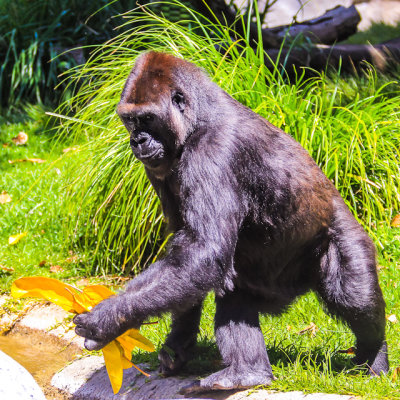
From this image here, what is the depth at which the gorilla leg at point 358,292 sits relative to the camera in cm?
360

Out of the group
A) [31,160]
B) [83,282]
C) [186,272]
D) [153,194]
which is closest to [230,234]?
[186,272]

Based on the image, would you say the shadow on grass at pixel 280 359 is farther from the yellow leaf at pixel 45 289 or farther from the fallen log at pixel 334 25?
the fallen log at pixel 334 25

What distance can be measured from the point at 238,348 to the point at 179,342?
1.50 ft

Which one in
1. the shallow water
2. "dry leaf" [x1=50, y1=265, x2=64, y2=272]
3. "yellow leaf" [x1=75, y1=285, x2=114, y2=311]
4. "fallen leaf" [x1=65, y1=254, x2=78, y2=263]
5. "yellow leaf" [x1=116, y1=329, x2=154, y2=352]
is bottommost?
the shallow water

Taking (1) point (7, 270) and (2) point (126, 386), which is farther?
(1) point (7, 270)

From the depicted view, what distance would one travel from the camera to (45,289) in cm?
358

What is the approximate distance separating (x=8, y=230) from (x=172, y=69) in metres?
3.43

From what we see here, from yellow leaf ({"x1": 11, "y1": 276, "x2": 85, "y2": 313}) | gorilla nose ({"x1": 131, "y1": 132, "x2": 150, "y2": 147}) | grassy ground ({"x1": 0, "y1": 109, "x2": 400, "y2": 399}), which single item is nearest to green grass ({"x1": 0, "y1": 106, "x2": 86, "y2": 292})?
grassy ground ({"x1": 0, "y1": 109, "x2": 400, "y2": 399})

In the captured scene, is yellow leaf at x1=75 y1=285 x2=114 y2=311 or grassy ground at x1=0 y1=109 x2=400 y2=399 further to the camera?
yellow leaf at x1=75 y1=285 x2=114 y2=311

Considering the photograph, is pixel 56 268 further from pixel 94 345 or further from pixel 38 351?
pixel 94 345

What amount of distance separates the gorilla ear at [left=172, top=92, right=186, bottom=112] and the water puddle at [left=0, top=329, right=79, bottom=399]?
6.61 feet

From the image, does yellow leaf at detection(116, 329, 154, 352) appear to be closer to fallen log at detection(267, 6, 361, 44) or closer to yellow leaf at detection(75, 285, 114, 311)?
yellow leaf at detection(75, 285, 114, 311)

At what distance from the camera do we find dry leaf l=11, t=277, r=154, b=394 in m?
3.47

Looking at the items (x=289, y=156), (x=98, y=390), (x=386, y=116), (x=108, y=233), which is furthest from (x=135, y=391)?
(x=386, y=116)
